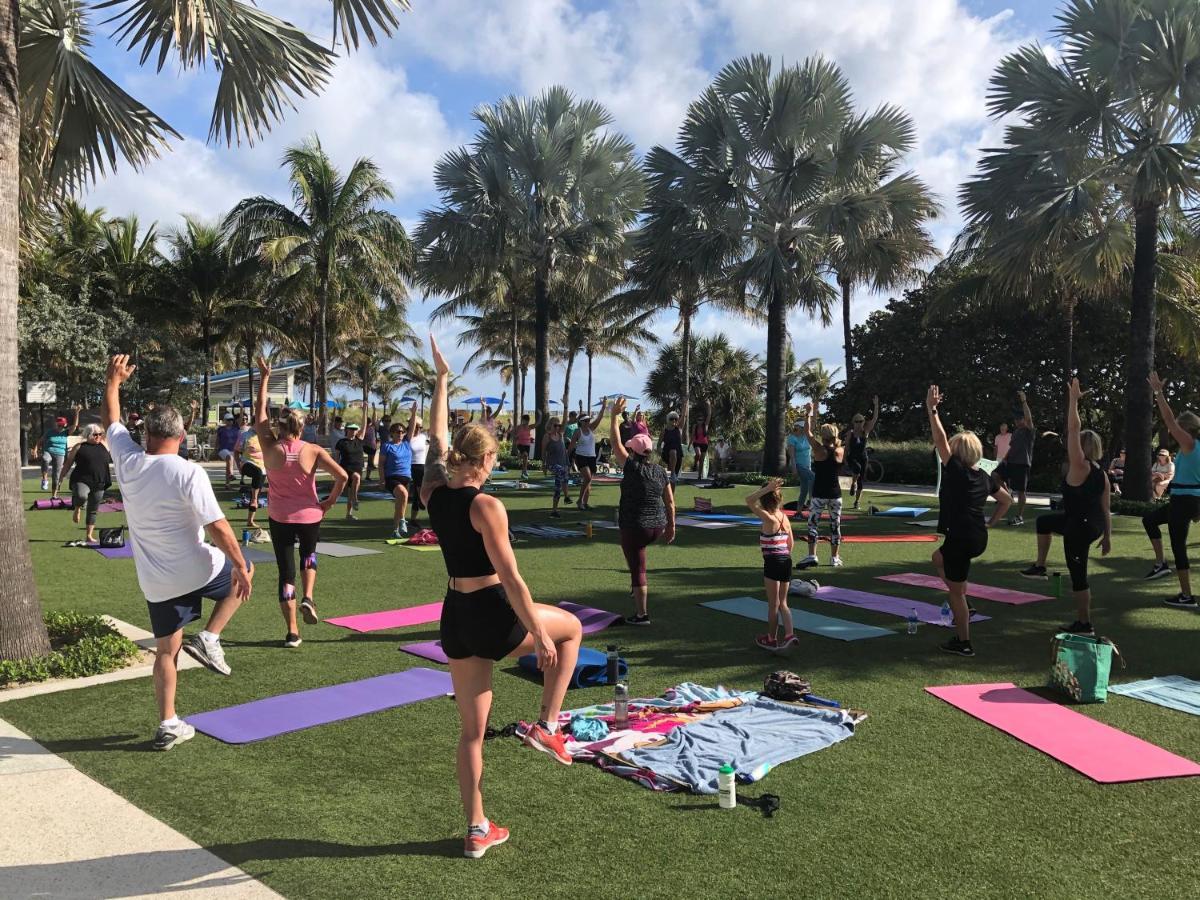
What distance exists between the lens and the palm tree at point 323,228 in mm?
27406

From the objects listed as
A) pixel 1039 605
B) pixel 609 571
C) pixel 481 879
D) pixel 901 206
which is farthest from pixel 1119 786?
pixel 901 206

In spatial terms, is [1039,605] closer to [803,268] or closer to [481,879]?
[481,879]

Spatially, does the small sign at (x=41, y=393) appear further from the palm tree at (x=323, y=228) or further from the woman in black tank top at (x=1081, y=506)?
the woman in black tank top at (x=1081, y=506)

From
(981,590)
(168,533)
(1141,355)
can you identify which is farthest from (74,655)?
(1141,355)

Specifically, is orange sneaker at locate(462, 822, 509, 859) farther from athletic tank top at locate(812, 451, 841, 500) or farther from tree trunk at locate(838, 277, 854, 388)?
tree trunk at locate(838, 277, 854, 388)

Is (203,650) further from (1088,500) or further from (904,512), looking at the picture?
(904,512)

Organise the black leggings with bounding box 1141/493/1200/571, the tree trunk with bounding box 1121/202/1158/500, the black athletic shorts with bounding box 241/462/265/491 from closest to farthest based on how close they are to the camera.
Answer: the black leggings with bounding box 1141/493/1200/571, the black athletic shorts with bounding box 241/462/265/491, the tree trunk with bounding box 1121/202/1158/500

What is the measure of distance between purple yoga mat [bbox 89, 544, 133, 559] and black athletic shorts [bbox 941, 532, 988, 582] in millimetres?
9309

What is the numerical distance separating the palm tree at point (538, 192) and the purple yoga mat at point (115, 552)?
45.3 feet

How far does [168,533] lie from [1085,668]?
5516mm

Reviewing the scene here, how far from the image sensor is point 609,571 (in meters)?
10.2

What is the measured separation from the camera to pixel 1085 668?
5.49 metres

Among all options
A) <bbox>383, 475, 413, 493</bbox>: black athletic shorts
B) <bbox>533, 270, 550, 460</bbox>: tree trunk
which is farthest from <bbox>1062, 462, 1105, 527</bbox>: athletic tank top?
<bbox>533, 270, 550, 460</bbox>: tree trunk

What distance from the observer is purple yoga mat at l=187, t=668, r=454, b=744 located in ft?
15.8
